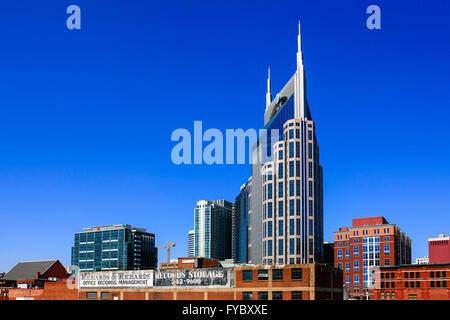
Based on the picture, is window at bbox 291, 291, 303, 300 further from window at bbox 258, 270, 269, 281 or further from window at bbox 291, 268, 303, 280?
window at bbox 258, 270, 269, 281

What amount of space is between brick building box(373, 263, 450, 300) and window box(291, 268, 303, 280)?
64951mm

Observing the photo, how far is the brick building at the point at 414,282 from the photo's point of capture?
Answer: 144500 millimetres

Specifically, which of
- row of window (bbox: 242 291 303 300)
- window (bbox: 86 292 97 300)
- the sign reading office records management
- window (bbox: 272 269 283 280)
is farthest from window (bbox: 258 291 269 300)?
window (bbox: 86 292 97 300)

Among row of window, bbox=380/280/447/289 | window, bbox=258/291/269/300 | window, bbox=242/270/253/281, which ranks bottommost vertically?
row of window, bbox=380/280/447/289

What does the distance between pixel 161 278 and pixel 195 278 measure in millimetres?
7789

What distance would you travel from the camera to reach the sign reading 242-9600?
335ft

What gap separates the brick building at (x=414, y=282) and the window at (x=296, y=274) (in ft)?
213

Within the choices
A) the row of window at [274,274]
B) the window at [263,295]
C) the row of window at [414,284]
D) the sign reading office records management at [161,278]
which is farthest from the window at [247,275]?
the row of window at [414,284]

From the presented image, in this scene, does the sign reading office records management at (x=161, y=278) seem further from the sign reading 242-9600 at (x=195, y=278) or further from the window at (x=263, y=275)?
the window at (x=263, y=275)
